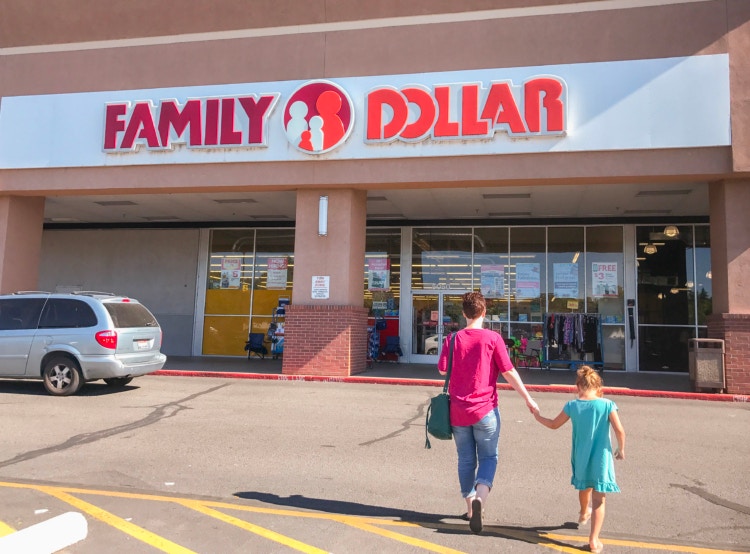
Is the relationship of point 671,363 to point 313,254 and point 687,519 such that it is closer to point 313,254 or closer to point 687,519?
point 313,254

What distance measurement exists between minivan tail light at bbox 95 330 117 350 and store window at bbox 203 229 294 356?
8.91 m

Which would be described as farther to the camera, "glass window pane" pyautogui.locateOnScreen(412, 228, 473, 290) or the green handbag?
"glass window pane" pyautogui.locateOnScreen(412, 228, 473, 290)

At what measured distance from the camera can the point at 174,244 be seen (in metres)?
20.3

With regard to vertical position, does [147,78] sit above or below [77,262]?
above

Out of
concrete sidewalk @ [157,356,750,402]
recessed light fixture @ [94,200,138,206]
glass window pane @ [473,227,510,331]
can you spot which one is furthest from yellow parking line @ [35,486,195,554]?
glass window pane @ [473,227,510,331]

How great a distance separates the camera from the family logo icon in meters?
13.8

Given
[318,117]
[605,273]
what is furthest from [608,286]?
[318,117]

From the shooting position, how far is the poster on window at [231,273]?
1977cm

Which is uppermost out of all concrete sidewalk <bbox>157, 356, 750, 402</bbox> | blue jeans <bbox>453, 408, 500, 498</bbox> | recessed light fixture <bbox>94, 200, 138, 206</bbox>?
recessed light fixture <bbox>94, 200, 138, 206</bbox>

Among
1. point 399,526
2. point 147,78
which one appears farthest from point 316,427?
point 147,78

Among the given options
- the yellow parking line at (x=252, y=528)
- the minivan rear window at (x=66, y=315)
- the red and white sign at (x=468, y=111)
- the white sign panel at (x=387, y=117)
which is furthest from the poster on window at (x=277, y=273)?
the yellow parking line at (x=252, y=528)

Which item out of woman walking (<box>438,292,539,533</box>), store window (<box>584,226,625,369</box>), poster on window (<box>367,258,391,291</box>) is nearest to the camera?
woman walking (<box>438,292,539,533</box>)

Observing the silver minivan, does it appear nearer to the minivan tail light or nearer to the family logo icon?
the minivan tail light

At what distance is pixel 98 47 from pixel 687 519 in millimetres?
16231
